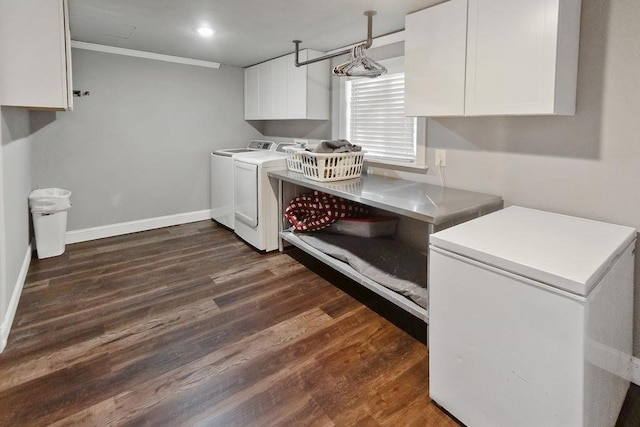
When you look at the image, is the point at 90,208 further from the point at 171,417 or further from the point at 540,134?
the point at 540,134

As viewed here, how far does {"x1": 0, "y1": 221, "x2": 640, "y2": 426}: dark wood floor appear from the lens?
60.4 inches

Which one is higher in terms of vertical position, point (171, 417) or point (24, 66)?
point (24, 66)

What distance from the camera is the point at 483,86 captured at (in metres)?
1.89

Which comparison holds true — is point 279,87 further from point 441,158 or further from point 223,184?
point 441,158

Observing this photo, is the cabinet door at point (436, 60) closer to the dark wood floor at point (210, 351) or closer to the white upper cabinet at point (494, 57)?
the white upper cabinet at point (494, 57)

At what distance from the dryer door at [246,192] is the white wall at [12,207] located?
5.42ft

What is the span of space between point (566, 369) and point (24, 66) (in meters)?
2.80

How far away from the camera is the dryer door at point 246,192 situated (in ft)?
10.7

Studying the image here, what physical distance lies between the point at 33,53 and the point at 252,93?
260 centimetres

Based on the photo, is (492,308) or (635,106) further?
(635,106)

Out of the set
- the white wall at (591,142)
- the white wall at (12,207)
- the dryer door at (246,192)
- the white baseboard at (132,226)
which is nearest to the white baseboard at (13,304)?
the white wall at (12,207)

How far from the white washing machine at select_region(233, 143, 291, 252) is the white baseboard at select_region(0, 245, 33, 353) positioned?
172cm

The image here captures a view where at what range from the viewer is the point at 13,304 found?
224cm

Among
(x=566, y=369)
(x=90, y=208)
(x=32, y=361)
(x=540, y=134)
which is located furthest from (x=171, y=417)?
(x=90, y=208)
